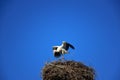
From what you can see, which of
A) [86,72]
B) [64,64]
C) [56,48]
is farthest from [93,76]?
[56,48]

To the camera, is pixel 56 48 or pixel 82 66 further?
pixel 56 48

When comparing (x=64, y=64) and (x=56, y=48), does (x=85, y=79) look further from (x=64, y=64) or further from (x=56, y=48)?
(x=56, y=48)

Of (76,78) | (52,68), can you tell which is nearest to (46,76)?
(52,68)

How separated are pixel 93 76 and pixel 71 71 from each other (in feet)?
0.61

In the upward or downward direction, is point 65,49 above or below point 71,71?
above

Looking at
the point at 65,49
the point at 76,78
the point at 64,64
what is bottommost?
the point at 76,78

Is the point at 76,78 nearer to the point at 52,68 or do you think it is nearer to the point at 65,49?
the point at 52,68

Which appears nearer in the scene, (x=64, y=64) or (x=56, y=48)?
(x=64, y=64)

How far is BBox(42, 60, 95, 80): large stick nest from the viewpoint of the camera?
2.42 metres

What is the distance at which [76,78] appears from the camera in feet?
7.88

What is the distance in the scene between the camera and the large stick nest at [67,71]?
242 cm

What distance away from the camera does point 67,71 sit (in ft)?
7.93

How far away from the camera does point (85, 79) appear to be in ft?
8.05

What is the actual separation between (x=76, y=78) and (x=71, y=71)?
60 millimetres
